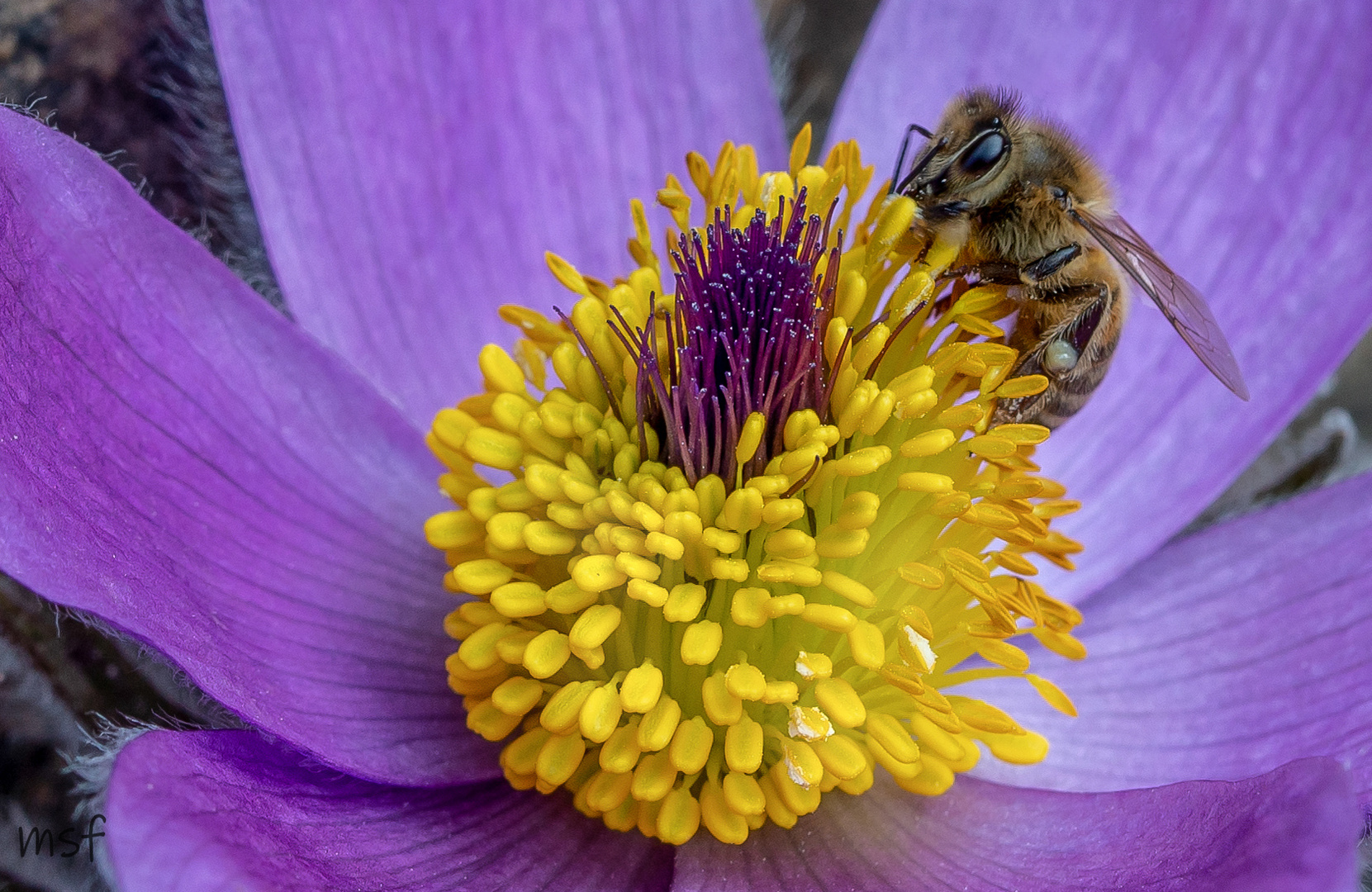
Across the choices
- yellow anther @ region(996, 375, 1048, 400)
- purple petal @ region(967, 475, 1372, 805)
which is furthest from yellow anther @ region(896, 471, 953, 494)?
purple petal @ region(967, 475, 1372, 805)

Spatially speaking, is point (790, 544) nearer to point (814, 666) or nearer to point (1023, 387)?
point (814, 666)

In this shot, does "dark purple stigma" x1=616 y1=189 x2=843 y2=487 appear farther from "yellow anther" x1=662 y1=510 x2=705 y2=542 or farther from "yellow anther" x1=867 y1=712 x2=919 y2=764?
"yellow anther" x1=867 y1=712 x2=919 y2=764

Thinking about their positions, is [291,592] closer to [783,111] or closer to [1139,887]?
[1139,887]

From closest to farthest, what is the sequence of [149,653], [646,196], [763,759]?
[149,653], [763,759], [646,196]

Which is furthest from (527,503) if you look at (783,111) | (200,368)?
(783,111)

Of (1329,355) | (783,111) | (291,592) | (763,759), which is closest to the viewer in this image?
(763,759)

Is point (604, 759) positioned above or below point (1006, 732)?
above

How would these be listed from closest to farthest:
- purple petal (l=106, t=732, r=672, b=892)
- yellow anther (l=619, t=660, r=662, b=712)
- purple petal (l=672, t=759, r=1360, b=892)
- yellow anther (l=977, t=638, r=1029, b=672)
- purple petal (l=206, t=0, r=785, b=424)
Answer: purple petal (l=106, t=732, r=672, b=892)
purple petal (l=672, t=759, r=1360, b=892)
yellow anther (l=619, t=660, r=662, b=712)
yellow anther (l=977, t=638, r=1029, b=672)
purple petal (l=206, t=0, r=785, b=424)

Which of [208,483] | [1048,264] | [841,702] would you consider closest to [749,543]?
[841,702]
